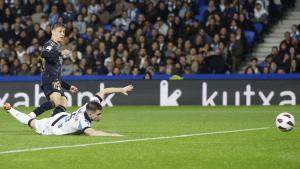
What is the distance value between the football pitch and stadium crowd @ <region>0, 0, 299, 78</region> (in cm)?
821

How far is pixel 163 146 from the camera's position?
40.0 feet

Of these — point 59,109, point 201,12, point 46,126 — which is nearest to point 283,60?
point 201,12

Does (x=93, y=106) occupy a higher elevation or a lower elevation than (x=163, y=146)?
higher

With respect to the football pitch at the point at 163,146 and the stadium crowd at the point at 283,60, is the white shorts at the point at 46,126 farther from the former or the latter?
the stadium crowd at the point at 283,60

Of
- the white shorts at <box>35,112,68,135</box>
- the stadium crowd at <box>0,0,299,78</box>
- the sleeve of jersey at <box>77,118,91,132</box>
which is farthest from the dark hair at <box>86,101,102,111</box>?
the stadium crowd at <box>0,0,299,78</box>

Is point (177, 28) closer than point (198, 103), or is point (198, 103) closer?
point (198, 103)

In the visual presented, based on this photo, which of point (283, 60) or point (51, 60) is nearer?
point (51, 60)

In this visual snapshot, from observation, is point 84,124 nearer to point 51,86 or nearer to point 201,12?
point 51,86

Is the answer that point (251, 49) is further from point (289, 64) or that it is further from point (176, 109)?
point (176, 109)

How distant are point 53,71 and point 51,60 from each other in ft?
0.77

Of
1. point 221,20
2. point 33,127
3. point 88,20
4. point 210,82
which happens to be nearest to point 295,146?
point 33,127

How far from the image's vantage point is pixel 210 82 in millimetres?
25453

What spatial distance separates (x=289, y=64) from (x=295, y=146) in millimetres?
13983

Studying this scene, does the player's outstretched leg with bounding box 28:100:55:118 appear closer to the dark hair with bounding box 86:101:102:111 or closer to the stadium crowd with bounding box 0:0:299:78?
the dark hair with bounding box 86:101:102:111
